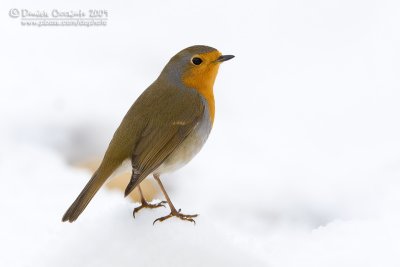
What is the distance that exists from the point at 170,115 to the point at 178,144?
0.20 metres

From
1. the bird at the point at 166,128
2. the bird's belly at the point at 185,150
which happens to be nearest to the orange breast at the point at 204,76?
the bird at the point at 166,128

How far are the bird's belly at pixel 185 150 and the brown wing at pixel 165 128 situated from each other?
3 centimetres

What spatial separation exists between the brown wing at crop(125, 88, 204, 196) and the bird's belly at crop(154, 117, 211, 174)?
32 millimetres

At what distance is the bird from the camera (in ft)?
13.5

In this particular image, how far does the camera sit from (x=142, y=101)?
4.42m

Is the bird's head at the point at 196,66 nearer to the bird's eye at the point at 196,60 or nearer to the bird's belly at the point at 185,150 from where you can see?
the bird's eye at the point at 196,60

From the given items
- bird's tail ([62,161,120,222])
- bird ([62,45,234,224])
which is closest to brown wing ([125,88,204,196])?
bird ([62,45,234,224])

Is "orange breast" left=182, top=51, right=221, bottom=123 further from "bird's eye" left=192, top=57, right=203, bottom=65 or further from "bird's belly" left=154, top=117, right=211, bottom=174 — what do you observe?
"bird's belly" left=154, top=117, right=211, bottom=174

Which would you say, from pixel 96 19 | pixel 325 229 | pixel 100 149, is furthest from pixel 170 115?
pixel 96 19

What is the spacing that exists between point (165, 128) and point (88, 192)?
0.63m

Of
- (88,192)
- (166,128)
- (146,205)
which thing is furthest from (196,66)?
(88,192)

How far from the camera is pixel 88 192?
13.2 feet

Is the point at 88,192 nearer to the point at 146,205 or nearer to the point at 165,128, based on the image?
the point at 146,205

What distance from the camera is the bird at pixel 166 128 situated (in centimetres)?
412
